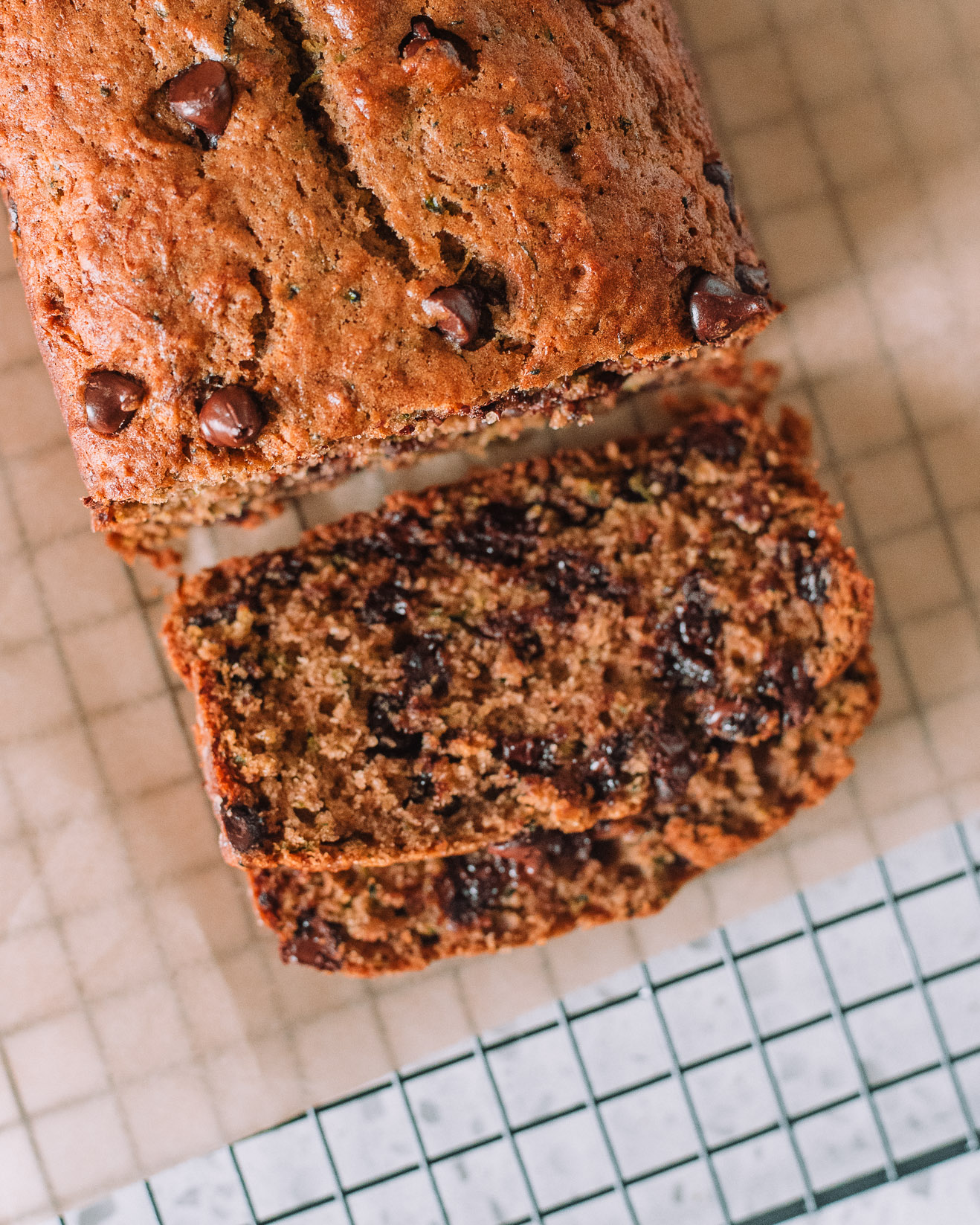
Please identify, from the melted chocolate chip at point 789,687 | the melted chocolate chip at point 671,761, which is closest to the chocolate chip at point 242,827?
the melted chocolate chip at point 671,761

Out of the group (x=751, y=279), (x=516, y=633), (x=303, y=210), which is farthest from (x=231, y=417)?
(x=751, y=279)

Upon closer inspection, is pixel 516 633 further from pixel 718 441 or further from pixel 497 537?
pixel 718 441

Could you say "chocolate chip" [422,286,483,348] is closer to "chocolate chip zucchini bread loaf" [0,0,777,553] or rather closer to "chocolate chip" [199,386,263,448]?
"chocolate chip zucchini bread loaf" [0,0,777,553]

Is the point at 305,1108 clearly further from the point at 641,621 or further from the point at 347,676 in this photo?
the point at 641,621

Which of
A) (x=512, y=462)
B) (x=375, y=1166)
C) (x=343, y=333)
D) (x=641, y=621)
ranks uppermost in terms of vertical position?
(x=343, y=333)

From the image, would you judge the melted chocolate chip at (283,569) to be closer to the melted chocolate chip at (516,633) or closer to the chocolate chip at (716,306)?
the melted chocolate chip at (516,633)

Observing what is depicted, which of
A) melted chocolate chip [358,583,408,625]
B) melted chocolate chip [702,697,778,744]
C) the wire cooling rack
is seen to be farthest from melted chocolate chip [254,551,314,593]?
the wire cooling rack

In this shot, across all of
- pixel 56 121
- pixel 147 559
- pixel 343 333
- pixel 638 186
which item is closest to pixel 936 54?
pixel 638 186
